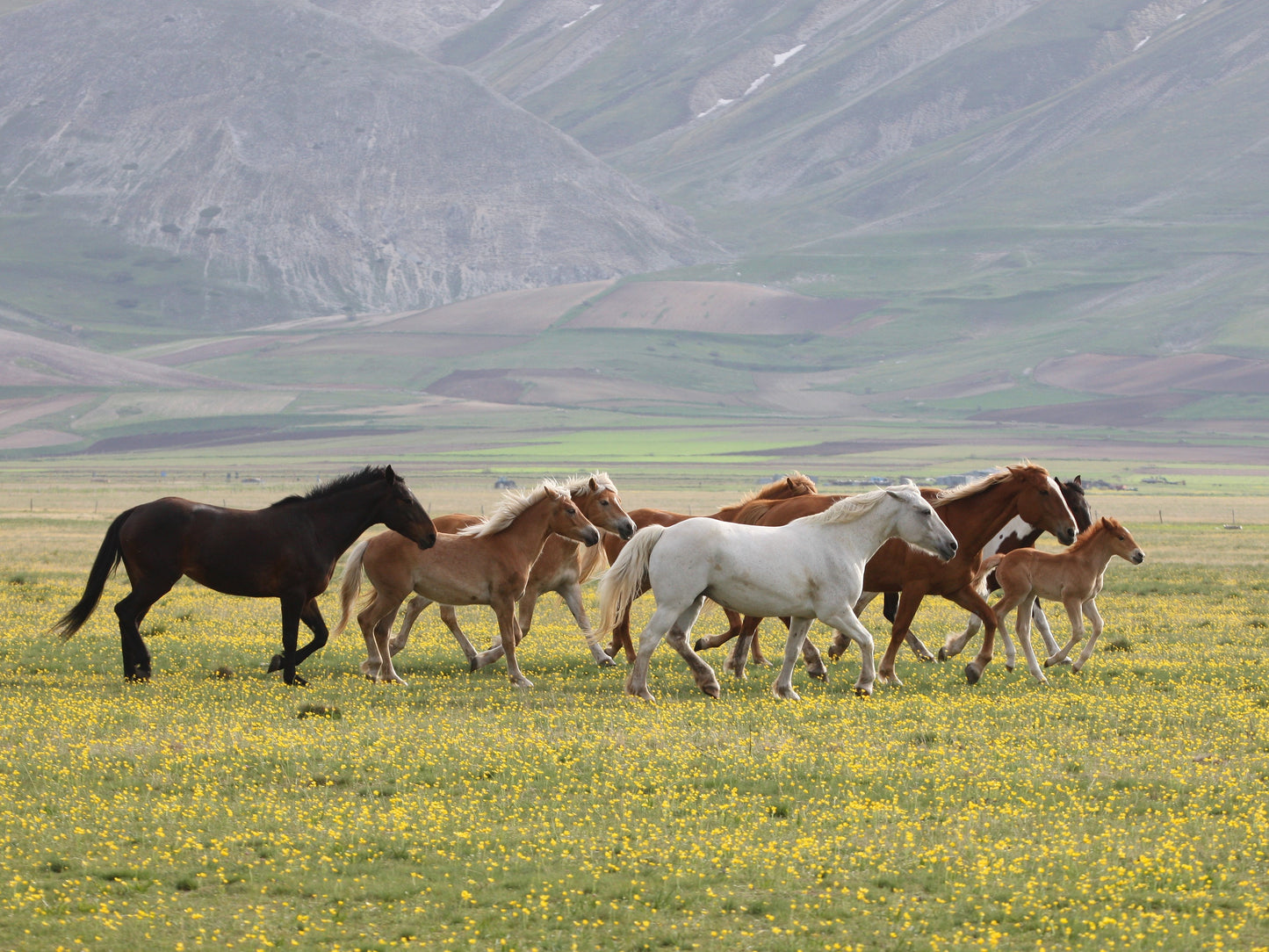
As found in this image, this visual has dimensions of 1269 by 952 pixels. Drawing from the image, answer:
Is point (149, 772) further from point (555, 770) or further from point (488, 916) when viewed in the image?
point (488, 916)

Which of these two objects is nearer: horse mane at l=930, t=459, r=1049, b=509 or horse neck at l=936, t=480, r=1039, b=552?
horse neck at l=936, t=480, r=1039, b=552

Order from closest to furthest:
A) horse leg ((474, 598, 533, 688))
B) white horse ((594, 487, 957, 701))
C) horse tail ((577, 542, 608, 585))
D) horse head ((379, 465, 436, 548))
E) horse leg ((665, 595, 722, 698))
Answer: white horse ((594, 487, 957, 701))
horse leg ((665, 595, 722, 698))
horse leg ((474, 598, 533, 688))
horse head ((379, 465, 436, 548))
horse tail ((577, 542, 608, 585))

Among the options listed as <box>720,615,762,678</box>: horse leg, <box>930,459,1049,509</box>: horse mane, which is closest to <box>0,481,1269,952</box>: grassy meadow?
<box>720,615,762,678</box>: horse leg

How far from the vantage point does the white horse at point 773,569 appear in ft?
52.0

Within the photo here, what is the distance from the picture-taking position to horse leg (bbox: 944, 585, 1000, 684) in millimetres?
17391

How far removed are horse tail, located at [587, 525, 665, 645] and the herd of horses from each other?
2 centimetres

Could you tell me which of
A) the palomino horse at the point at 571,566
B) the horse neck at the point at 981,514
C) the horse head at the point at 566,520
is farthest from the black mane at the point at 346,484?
the horse neck at the point at 981,514

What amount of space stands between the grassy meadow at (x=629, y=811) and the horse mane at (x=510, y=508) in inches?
74.5

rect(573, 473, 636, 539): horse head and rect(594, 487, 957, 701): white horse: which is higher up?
rect(573, 473, 636, 539): horse head

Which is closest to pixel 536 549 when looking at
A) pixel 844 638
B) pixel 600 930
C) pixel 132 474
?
pixel 844 638

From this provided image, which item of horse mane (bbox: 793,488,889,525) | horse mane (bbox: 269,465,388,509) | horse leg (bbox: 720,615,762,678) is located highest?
horse mane (bbox: 269,465,388,509)

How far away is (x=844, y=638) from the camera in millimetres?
20344

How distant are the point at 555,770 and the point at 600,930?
11.9 ft

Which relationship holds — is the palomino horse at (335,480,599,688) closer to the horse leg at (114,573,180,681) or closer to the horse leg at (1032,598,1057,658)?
the horse leg at (114,573,180,681)
